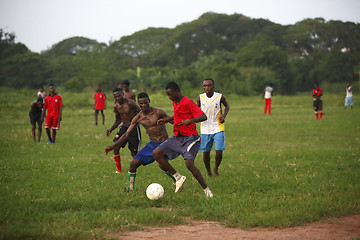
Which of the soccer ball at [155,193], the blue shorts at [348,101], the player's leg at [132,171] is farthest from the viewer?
the blue shorts at [348,101]

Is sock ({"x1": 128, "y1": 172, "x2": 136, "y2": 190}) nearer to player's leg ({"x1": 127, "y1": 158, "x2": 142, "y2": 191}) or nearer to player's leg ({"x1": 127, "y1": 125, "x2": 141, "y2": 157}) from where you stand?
player's leg ({"x1": 127, "y1": 158, "x2": 142, "y2": 191})

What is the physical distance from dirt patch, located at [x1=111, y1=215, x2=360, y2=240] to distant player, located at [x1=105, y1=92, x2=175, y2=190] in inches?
94.2

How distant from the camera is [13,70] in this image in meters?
66.6

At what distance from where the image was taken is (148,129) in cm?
954

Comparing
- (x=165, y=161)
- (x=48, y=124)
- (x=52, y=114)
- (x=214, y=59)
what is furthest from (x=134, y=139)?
(x=214, y=59)

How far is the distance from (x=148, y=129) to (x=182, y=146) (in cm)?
112

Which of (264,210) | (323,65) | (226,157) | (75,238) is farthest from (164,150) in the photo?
(323,65)

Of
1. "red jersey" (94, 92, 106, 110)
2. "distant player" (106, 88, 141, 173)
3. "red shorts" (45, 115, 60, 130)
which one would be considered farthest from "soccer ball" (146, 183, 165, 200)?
"red jersey" (94, 92, 106, 110)

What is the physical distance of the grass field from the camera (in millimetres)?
7172

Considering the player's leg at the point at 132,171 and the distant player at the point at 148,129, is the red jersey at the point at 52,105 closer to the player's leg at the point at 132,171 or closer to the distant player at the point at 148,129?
the distant player at the point at 148,129

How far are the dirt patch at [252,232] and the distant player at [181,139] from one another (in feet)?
5.42

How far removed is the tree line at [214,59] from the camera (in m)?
62.8

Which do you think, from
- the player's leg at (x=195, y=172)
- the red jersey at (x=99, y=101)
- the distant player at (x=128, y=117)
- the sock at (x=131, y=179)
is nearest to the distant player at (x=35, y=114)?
the red jersey at (x=99, y=101)

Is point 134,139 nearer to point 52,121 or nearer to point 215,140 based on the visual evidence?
point 215,140
